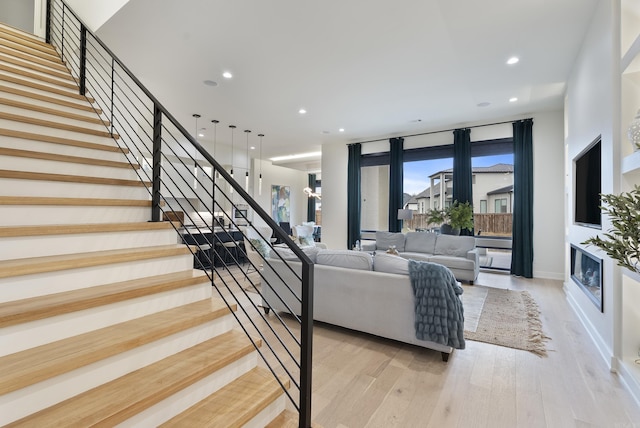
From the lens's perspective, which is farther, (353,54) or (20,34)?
(20,34)

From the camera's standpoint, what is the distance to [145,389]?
1256 mm

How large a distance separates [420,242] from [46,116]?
588 cm

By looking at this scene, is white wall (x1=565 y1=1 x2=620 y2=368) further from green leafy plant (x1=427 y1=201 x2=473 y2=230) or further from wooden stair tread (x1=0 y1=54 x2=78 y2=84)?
wooden stair tread (x1=0 y1=54 x2=78 y2=84)

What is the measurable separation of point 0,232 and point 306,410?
180 centimetres

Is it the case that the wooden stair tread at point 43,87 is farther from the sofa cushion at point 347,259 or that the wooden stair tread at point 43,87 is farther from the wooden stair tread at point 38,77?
the sofa cushion at point 347,259

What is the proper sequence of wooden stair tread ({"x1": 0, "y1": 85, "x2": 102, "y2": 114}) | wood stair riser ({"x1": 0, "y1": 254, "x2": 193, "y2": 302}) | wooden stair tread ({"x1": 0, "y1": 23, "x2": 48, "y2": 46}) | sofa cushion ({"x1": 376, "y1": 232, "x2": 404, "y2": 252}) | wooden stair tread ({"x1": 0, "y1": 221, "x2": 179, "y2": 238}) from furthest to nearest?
sofa cushion ({"x1": 376, "y1": 232, "x2": 404, "y2": 252}), wooden stair tread ({"x1": 0, "y1": 23, "x2": 48, "y2": 46}), wooden stair tread ({"x1": 0, "y1": 85, "x2": 102, "y2": 114}), wooden stair tread ({"x1": 0, "y1": 221, "x2": 179, "y2": 238}), wood stair riser ({"x1": 0, "y1": 254, "x2": 193, "y2": 302})

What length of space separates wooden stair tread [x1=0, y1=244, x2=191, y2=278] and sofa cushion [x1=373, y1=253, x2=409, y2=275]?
1746 mm

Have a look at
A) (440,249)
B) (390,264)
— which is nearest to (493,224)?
(440,249)

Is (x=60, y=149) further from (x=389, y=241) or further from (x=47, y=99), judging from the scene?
(x=389, y=241)

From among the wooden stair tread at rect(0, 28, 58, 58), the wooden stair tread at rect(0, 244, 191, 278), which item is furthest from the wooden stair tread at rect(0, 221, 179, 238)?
the wooden stair tread at rect(0, 28, 58, 58)

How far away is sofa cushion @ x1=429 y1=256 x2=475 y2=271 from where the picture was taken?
16.9 feet

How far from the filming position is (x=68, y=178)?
6.99 feet

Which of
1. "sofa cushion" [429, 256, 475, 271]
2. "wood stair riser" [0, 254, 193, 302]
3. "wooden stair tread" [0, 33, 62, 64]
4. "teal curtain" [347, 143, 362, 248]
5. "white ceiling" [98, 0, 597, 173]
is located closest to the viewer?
"wood stair riser" [0, 254, 193, 302]

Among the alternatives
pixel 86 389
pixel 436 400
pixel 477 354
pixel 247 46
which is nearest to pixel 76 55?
pixel 247 46
